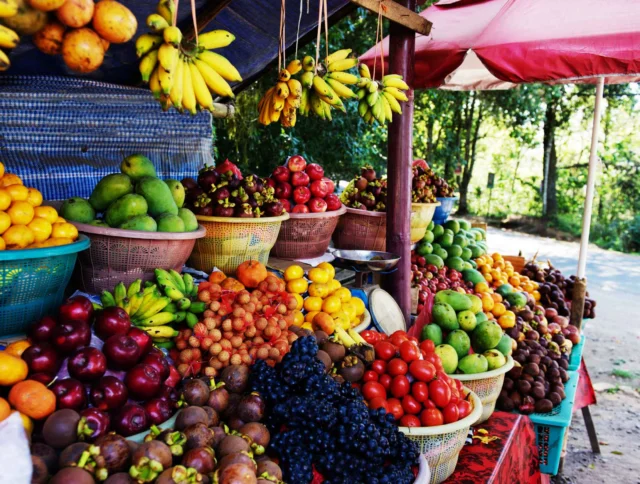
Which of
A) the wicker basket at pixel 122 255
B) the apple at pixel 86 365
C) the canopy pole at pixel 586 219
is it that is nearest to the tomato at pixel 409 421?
the apple at pixel 86 365

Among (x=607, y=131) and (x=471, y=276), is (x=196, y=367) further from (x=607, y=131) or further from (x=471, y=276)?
(x=607, y=131)

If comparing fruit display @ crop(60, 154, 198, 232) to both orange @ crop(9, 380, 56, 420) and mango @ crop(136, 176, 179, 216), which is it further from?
orange @ crop(9, 380, 56, 420)

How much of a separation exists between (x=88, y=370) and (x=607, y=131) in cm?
1813

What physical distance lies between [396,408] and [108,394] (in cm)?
129

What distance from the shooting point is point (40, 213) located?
2.39 metres

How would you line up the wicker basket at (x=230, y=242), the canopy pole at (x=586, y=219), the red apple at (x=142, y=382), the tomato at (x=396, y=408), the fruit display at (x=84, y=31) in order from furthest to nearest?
the canopy pole at (x=586, y=219) < the wicker basket at (x=230, y=242) < the tomato at (x=396, y=408) < the red apple at (x=142, y=382) < the fruit display at (x=84, y=31)

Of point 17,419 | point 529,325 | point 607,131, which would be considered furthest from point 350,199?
point 607,131

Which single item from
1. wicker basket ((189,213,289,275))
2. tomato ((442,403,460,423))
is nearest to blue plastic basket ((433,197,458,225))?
wicker basket ((189,213,289,275))

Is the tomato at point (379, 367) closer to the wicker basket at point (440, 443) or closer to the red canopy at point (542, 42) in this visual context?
the wicker basket at point (440, 443)

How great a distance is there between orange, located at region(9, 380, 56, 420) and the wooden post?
2748 millimetres

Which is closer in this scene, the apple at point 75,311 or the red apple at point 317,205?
the apple at point 75,311

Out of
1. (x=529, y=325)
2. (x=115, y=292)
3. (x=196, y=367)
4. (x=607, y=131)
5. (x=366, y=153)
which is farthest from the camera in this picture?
(x=607, y=131)

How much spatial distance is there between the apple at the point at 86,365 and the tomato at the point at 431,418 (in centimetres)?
142

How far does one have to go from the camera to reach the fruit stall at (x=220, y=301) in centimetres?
177
